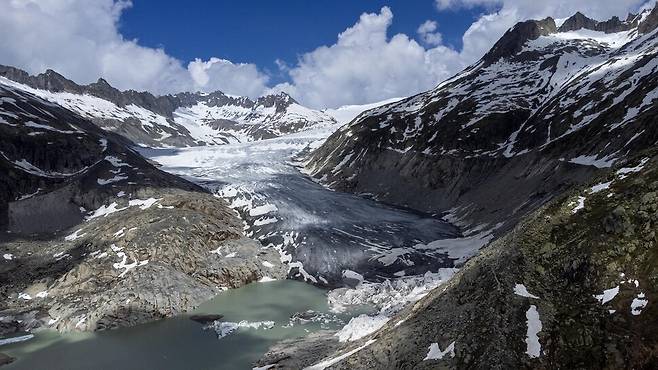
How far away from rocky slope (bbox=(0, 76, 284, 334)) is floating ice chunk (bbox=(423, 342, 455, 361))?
3789 centimetres

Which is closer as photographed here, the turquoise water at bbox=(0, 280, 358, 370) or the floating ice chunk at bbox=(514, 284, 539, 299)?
the floating ice chunk at bbox=(514, 284, 539, 299)

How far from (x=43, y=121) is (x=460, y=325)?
110 m

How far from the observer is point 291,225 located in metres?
82.9

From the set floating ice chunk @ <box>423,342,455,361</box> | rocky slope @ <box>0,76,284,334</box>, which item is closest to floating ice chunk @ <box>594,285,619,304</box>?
floating ice chunk @ <box>423,342,455,361</box>

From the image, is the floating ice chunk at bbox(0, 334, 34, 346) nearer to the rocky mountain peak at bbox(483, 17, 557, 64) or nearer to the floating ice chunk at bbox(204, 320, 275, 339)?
the floating ice chunk at bbox(204, 320, 275, 339)

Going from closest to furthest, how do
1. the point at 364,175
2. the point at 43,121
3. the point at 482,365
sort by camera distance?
the point at 482,365
the point at 43,121
the point at 364,175

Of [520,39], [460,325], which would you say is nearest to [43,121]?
[460,325]

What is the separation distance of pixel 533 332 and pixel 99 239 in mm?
61023

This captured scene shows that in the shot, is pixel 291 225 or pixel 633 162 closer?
pixel 633 162

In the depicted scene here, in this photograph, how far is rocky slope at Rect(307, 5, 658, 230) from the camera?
76.2 m

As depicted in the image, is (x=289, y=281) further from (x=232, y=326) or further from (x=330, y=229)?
(x=232, y=326)

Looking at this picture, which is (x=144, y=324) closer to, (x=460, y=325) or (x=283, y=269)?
(x=283, y=269)

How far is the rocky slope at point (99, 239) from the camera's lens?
2222 inches

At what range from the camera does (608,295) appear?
22406 mm
